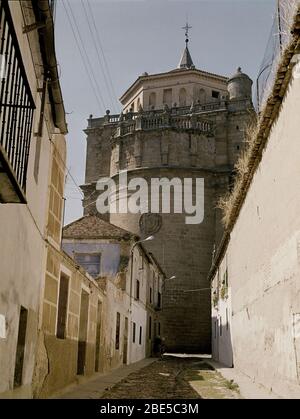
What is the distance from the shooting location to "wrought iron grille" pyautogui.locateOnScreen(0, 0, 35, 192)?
14.2 feet

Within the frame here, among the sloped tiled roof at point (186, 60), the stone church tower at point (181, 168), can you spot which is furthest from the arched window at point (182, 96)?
the sloped tiled roof at point (186, 60)

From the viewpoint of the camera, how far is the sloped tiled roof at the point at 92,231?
19578 mm

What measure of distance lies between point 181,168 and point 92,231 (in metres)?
13.1

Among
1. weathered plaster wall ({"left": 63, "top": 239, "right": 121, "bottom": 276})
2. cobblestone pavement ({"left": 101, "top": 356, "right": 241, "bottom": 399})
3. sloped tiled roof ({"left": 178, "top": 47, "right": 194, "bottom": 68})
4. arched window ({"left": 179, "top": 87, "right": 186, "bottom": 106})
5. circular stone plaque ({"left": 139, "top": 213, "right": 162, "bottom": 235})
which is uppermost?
sloped tiled roof ({"left": 178, "top": 47, "right": 194, "bottom": 68})

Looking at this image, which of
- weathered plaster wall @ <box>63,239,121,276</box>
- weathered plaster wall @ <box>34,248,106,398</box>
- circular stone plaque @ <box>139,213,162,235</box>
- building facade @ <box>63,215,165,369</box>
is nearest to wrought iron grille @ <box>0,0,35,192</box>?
weathered plaster wall @ <box>34,248,106,398</box>

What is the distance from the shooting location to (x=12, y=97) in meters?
5.12

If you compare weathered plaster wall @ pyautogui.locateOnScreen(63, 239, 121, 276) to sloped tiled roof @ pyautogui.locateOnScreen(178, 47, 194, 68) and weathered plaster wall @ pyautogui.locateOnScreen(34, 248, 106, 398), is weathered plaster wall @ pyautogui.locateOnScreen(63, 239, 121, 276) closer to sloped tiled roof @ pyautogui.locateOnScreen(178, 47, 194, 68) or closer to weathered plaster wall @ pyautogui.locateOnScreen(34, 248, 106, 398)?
weathered plaster wall @ pyautogui.locateOnScreen(34, 248, 106, 398)

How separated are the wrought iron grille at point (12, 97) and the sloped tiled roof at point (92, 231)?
13936 millimetres

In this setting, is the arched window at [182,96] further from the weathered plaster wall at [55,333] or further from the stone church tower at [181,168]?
the weathered plaster wall at [55,333]

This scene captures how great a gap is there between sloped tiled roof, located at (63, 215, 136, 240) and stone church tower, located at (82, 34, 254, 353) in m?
10.6

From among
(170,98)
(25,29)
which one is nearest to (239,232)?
(25,29)

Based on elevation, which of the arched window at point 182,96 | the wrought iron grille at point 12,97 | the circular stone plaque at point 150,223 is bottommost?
the wrought iron grille at point 12,97
